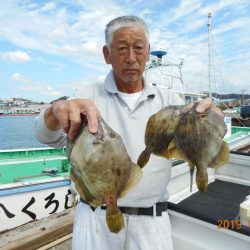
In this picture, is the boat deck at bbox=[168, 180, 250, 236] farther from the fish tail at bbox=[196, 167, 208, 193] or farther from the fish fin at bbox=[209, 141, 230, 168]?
the fish tail at bbox=[196, 167, 208, 193]

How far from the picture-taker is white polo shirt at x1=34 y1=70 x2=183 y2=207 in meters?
2.58

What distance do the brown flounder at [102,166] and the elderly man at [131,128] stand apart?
0.67 metres

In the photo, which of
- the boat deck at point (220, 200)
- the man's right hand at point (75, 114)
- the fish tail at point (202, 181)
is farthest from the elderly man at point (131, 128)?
the boat deck at point (220, 200)

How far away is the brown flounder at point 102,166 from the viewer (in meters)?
1.75

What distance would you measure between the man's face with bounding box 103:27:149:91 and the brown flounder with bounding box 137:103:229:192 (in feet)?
2.01

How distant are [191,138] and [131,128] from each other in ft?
2.36

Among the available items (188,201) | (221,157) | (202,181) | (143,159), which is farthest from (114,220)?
(188,201)

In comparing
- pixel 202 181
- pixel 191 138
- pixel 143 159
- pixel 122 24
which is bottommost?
pixel 202 181

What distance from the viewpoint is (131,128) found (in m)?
2.59

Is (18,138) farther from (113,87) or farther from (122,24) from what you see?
(122,24)

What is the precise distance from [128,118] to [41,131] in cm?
72

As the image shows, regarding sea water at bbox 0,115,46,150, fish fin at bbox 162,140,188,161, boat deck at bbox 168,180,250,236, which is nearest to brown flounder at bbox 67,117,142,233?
fish fin at bbox 162,140,188,161
